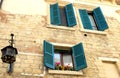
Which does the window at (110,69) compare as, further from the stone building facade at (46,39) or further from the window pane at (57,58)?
the window pane at (57,58)

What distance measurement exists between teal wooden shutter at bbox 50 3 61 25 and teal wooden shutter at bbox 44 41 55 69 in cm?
165

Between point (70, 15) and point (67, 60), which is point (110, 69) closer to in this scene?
point (67, 60)

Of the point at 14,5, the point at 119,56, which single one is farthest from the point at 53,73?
the point at 14,5

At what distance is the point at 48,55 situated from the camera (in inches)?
336

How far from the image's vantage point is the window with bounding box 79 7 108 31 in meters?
10.8

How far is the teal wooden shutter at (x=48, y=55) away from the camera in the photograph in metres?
8.24

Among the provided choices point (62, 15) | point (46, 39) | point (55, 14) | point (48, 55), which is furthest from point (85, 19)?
point (48, 55)

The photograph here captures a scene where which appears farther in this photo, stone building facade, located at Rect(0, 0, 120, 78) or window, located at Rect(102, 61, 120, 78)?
window, located at Rect(102, 61, 120, 78)

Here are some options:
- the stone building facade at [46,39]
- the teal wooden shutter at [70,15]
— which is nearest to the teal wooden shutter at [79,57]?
the stone building facade at [46,39]

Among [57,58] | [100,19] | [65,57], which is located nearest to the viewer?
[57,58]

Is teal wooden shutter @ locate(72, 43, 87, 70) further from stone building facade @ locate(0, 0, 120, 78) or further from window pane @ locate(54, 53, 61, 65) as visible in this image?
window pane @ locate(54, 53, 61, 65)

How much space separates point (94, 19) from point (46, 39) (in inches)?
130

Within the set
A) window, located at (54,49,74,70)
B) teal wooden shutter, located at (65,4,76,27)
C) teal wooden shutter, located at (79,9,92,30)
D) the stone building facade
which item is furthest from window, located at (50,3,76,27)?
window, located at (54,49,74,70)

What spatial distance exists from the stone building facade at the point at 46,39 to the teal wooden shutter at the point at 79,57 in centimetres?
23
